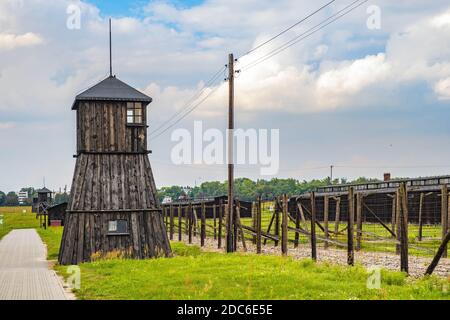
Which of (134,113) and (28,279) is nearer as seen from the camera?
(28,279)

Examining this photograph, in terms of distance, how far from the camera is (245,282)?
57.5ft

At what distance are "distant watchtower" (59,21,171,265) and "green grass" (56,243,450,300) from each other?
280 inches

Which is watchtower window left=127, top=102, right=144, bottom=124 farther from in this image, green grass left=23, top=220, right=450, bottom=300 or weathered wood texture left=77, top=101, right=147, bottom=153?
green grass left=23, top=220, right=450, bottom=300

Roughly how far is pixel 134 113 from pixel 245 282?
16.2 m

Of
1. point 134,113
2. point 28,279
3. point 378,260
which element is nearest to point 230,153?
point 134,113

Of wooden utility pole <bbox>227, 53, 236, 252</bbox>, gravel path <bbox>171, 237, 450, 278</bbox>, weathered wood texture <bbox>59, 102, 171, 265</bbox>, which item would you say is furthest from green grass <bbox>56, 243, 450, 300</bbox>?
wooden utility pole <bbox>227, 53, 236, 252</bbox>

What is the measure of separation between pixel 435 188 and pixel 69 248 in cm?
2834

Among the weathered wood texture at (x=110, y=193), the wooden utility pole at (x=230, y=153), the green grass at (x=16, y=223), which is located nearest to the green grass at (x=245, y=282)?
the weathered wood texture at (x=110, y=193)

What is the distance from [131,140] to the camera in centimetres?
3167

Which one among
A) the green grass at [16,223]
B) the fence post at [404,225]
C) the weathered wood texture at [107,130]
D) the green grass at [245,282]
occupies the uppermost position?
the weathered wood texture at [107,130]

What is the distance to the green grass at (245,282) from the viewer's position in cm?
1546

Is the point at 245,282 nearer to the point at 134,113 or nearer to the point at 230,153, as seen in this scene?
the point at 230,153

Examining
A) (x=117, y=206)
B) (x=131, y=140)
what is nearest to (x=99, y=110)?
(x=131, y=140)

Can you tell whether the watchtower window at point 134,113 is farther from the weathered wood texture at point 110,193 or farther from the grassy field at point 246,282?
the grassy field at point 246,282
